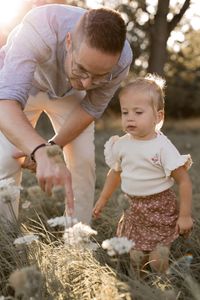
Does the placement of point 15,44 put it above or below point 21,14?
above

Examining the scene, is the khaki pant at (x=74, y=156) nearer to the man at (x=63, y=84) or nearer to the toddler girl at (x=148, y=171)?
the man at (x=63, y=84)

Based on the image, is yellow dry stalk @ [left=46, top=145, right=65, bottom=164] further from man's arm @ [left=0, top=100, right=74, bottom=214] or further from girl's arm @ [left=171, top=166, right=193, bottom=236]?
girl's arm @ [left=171, top=166, right=193, bottom=236]

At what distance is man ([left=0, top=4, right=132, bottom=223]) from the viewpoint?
298 centimetres

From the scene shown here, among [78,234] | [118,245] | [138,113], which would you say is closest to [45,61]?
[138,113]

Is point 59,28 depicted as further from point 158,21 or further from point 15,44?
point 158,21

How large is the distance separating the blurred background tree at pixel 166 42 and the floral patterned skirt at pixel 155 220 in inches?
69.8

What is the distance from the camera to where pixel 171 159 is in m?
3.27

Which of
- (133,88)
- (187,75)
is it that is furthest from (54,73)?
(187,75)

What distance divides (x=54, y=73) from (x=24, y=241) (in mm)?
1318

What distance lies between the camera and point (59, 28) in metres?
3.45

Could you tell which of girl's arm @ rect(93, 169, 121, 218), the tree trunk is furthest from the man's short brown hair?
the tree trunk

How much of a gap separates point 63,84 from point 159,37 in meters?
5.24

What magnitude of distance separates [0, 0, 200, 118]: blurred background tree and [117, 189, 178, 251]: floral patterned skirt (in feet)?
5.82

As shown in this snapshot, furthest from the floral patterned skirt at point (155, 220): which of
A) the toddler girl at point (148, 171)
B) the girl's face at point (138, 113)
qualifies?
the girl's face at point (138, 113)
